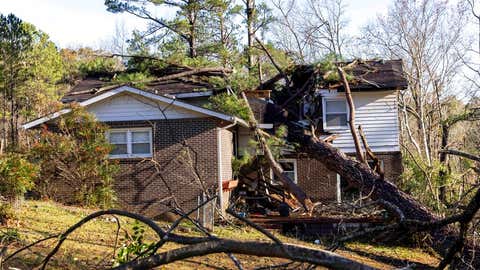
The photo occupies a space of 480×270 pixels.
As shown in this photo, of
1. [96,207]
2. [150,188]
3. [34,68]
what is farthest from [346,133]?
[34,68]

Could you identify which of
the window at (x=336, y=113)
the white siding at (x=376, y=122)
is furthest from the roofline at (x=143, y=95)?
the white siding at (x=376, y=122)

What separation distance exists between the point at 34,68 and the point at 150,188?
11844mm

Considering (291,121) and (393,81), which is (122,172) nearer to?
(291,121)

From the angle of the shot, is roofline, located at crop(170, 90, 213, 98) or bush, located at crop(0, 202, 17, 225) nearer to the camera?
bush, located at crop(0, 202, 17, 225)

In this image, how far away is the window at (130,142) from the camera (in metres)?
16.6

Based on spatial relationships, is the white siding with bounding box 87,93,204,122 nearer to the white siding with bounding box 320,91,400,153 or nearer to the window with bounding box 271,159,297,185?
the window with bounding box 271,159,297,185

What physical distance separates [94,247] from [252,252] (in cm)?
800

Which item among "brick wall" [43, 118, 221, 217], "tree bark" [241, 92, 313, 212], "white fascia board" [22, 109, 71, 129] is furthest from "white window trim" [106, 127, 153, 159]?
"tree bark" [241, 92, 313, 212]

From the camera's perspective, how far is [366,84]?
20.8 metres

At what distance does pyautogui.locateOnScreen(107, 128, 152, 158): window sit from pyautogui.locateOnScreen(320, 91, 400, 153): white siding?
775 cm

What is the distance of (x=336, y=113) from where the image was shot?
826 inches

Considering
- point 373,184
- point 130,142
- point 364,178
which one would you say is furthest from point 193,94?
point 373,184

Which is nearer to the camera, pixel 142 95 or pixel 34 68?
pixel 142 95

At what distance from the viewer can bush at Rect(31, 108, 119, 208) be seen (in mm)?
15289
